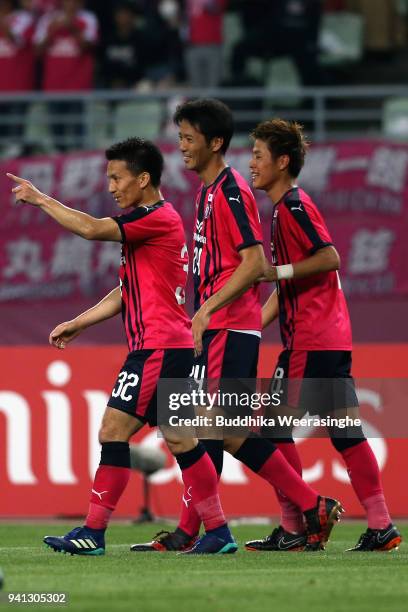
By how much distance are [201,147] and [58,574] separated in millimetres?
2575

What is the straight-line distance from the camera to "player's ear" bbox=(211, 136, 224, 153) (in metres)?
8.47

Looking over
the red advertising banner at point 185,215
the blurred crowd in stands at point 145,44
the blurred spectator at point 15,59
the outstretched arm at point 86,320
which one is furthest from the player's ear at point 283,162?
the blurred spectator at point 15,59

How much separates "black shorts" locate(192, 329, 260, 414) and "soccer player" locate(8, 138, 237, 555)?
10cm

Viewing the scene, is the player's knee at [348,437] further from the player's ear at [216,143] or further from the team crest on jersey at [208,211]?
the player's ear at [216,143]

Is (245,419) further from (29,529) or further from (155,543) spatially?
(29,529)

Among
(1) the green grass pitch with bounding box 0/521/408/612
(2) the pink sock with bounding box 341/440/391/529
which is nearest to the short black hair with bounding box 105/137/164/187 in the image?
(2) the pink sock with bounding box 341/440/391/529

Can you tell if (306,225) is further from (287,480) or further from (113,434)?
(113,434)

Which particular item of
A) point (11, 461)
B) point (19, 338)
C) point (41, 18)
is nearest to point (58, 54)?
point (41, 18)

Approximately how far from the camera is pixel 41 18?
18.2 meters

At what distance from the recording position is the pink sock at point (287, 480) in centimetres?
830

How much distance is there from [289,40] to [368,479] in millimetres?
10614

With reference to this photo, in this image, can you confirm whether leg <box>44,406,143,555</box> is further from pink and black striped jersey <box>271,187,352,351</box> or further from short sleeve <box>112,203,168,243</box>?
pink and black striped jersey <box>271,187,352,351</box>

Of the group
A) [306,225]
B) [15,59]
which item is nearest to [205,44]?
[15,59]

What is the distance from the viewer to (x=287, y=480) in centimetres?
833
